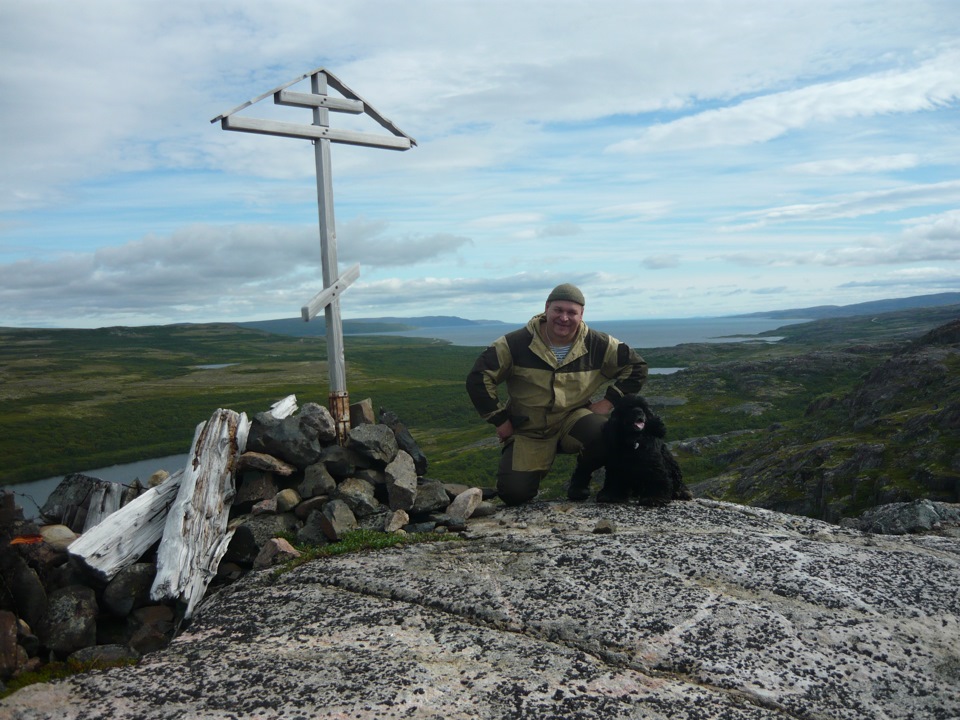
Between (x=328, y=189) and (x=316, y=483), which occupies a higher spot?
(x=328, y=189)

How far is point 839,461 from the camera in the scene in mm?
29438

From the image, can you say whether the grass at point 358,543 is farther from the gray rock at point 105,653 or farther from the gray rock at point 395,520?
the gray rock at point 105,653

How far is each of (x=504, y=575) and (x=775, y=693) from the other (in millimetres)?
2890

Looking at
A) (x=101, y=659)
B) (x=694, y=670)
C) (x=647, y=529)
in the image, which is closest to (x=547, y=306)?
(x=647, y=529)

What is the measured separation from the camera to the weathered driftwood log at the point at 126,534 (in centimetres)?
806

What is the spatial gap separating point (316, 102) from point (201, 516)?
6.72 metres

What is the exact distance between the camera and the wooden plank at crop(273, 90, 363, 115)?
1064 cm

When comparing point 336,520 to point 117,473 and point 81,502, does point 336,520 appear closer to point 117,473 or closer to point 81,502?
point 81,502

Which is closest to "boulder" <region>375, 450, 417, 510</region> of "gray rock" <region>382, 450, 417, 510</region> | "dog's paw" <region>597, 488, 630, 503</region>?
"gray rock" <region>382, 450, 417, 510</region>

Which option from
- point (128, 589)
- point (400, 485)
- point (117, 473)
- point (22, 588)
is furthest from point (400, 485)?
point (117, 473)

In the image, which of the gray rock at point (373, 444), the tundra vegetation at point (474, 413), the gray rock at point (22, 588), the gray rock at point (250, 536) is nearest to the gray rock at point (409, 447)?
the gray rock at point (373, 444)

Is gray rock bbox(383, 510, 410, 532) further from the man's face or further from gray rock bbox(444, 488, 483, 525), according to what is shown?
the man's face

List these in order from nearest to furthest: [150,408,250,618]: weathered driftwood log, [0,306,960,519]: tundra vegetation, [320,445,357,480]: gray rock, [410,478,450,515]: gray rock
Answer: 1. [150,408,250,618]: weathered driftwood log
2. [410,478,450,515]: gray rock
3. [320,445,357,480]: gray rock
4. [0,306,960,519]: tundra vegetation

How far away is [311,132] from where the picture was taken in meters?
10.9
